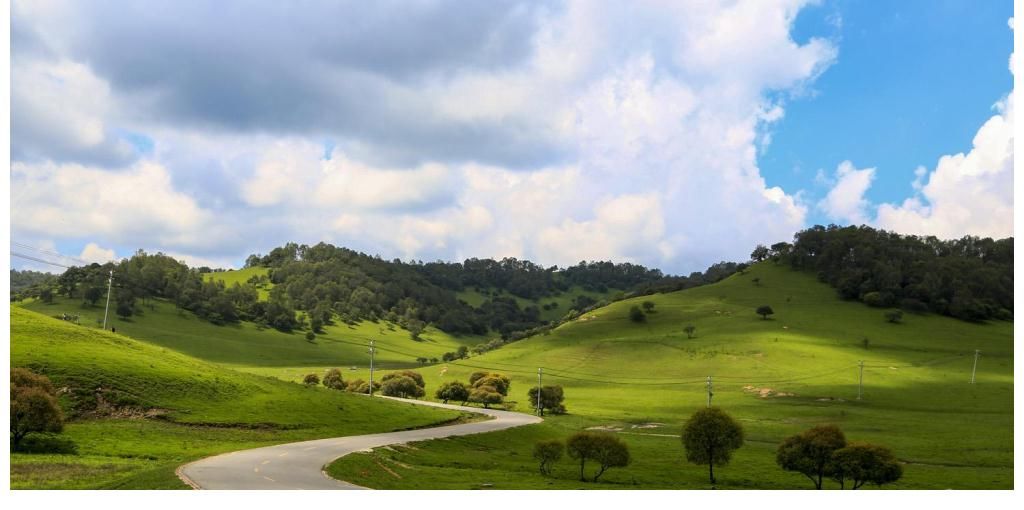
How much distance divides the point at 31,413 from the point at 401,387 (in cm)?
8392

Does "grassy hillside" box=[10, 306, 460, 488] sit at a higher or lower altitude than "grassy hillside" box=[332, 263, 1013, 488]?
higher

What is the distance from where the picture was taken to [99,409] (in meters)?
65.8

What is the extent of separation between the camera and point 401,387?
132000mm

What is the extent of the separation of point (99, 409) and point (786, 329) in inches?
6659

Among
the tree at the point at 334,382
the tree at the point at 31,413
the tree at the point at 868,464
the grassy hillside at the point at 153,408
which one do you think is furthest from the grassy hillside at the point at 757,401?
the tree at the point at 334,382

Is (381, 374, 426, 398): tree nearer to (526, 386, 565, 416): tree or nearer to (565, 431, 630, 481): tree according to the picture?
(526, 386, 565, 416): tree

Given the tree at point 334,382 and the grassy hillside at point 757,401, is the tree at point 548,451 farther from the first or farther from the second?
the tree at point 334,382

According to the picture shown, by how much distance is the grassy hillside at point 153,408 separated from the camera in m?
48.8

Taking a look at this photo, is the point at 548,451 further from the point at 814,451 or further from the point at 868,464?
the point at 868,464

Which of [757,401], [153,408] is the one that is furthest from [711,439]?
[757,401]

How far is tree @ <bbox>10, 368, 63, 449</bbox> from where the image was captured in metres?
49.8

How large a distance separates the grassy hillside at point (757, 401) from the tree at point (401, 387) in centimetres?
1990

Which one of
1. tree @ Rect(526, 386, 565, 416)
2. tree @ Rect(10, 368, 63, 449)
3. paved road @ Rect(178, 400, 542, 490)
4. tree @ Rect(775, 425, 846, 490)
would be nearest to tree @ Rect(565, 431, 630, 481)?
tree @ Rect(775, 425, 846, 490)

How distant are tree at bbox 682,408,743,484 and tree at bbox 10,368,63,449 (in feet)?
156
